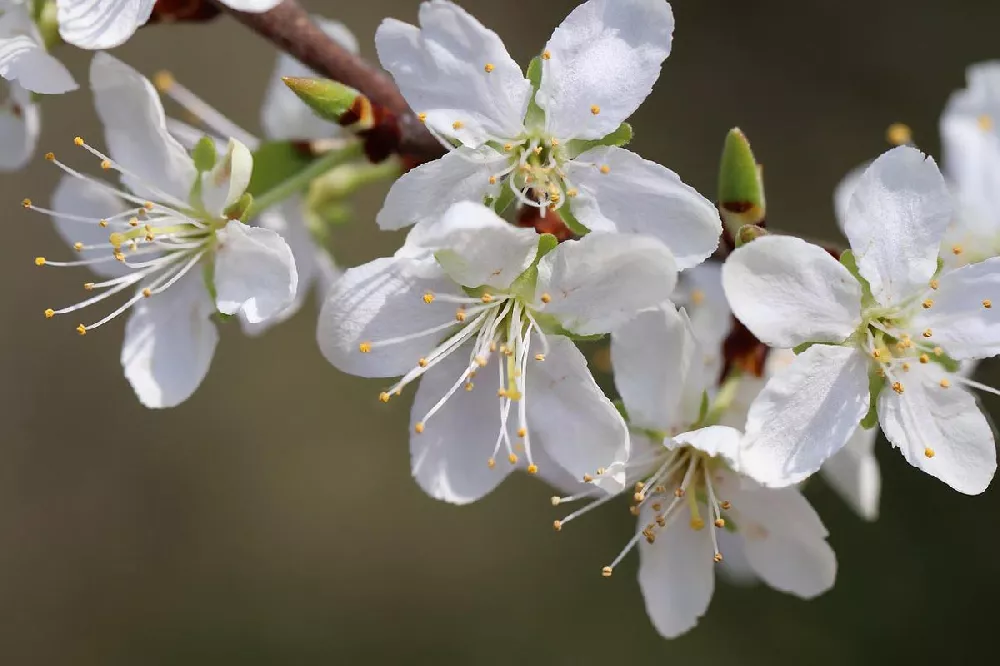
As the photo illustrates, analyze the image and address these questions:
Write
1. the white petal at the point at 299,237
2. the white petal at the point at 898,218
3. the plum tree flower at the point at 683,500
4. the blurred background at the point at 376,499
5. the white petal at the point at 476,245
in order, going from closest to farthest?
the white petal at the point at 476,245, the white petal at the point at 898,218, the plum tree flower at the point at 683,500, the white petal at the point at 299,237, the blurred background at the point at 376,499

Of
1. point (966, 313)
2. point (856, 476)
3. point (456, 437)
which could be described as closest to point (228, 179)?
point (456, 437)

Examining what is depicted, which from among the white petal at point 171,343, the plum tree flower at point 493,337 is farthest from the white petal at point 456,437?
the white petal at point 171,343

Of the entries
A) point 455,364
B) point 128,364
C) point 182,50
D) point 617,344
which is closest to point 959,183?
point 617,344

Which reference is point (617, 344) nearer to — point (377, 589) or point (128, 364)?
point (128, 364)

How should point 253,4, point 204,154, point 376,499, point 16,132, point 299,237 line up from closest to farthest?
point 253,4 < point 204,154 < point 16,132 < point 299,237 < point 376,499

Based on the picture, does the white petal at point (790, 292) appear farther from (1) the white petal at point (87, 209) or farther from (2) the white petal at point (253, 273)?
(1) the white petal at point (87, 209)

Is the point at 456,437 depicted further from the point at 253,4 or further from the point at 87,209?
the point at 87,209
